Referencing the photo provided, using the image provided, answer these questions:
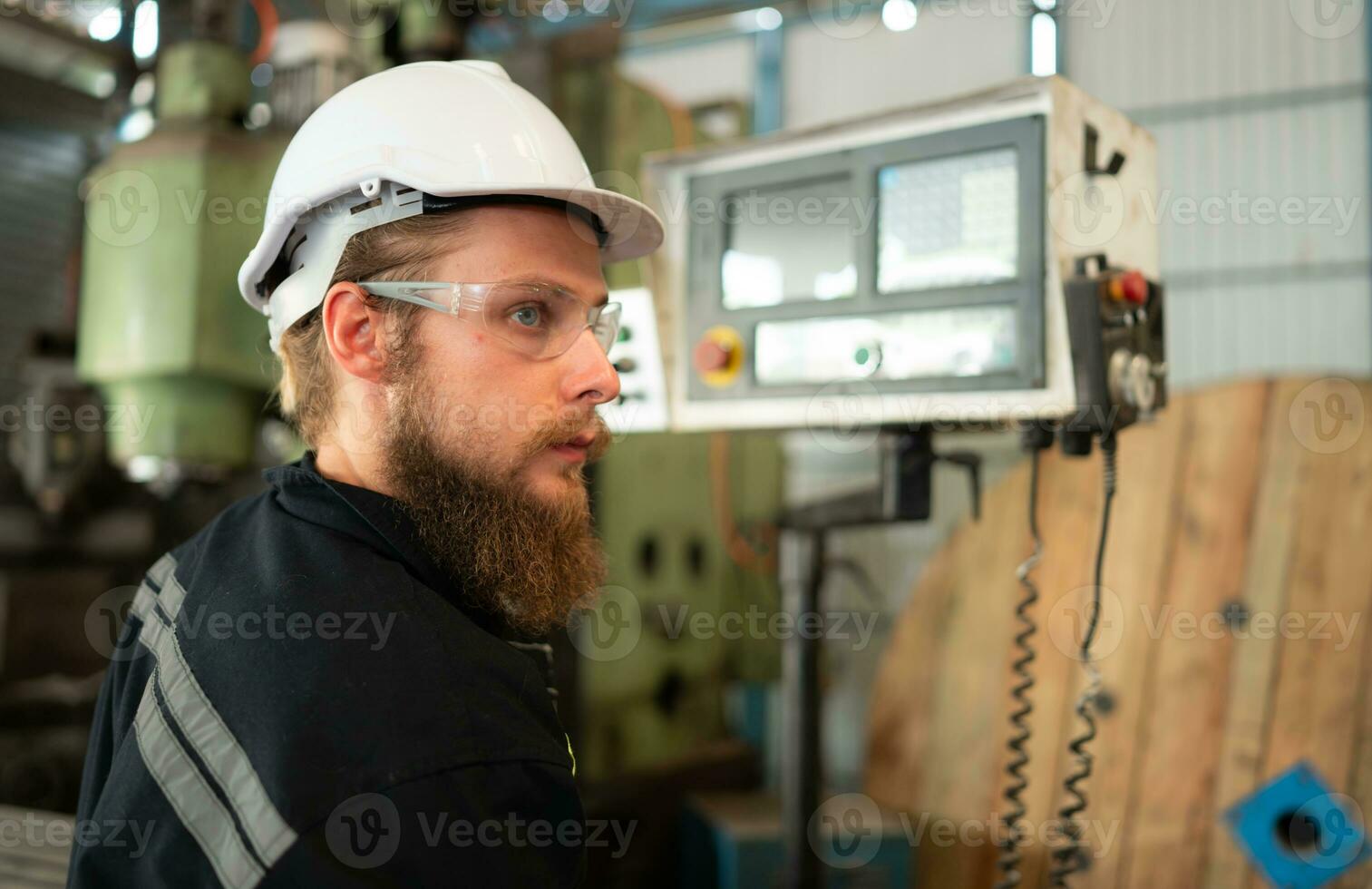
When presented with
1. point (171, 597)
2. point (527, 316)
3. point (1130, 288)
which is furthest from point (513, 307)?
point (1130, 288)

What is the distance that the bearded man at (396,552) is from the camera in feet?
2.85

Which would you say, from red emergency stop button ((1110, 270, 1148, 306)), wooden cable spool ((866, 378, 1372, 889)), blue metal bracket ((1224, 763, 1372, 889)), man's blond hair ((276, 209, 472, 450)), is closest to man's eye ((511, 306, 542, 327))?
man's blond hair ((276, 209, 472, 450))

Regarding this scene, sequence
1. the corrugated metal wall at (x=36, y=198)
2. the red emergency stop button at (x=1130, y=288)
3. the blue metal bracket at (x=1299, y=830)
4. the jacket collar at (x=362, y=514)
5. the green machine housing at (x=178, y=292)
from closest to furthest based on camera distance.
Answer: the jacket collar at (x=362, y=514) < the red emergency stop button at (x=1130, y=288) < the green machine housing at (x=178, y=292) < the blue metal bracket at (x=1299, y=830) < the corrugated metal wall at (x=36, y=198)

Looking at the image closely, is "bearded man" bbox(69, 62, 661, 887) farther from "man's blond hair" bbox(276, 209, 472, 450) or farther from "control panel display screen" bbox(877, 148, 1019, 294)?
"control panel display screen" bbox(877, 148, 1019, 294)

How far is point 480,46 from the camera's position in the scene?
2.74 m

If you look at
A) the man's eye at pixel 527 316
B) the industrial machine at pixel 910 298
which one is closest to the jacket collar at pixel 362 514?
the man's eye at pixel 527 316

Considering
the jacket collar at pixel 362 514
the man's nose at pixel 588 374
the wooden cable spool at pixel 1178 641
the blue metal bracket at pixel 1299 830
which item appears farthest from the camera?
the wooden cable spool at pixel 1178 641

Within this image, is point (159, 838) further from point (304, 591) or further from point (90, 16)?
point (90, 16)

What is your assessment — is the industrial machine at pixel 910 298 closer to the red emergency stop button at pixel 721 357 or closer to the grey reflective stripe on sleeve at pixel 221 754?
the red emergency stop button at pixel 721 357

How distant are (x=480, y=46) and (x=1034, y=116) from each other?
5.34 feet

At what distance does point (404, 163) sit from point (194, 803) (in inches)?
29.5

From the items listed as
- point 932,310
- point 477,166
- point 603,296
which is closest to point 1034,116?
point 932,310

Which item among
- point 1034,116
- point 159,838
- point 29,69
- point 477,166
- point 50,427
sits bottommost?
point 159,838

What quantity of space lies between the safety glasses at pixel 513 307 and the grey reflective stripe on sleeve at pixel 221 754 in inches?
18.5
